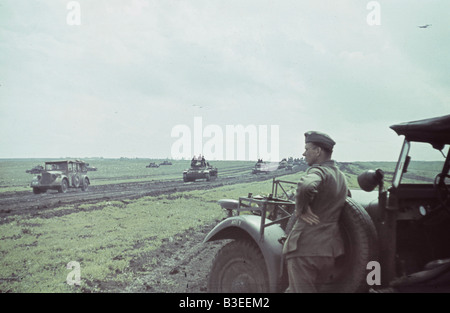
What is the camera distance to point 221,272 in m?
3.90

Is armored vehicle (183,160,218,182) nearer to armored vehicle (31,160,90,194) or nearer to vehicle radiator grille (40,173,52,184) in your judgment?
armored vehicle (31,160,90,194)

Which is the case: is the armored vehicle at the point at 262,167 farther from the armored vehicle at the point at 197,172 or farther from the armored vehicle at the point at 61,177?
the armored vehicle at the point at 61,177

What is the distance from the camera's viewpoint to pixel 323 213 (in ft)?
9.64

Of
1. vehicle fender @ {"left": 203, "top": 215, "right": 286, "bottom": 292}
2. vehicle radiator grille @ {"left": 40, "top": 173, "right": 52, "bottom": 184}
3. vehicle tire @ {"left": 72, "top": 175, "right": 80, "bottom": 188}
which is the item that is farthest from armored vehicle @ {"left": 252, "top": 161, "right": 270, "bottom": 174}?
vehicle fender @ {"left": 203, "top": 215, "right": 286, "bottom": 292}

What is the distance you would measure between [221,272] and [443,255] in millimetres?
2183

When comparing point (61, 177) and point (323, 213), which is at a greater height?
point (323, 213)

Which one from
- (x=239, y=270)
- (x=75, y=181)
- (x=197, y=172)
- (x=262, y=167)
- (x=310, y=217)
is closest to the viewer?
(x=310, y=217)

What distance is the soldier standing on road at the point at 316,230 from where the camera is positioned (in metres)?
2.88

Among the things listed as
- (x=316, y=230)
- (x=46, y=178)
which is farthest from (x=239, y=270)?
(x=46, y=178)

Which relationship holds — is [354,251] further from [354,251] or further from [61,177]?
[61,177]

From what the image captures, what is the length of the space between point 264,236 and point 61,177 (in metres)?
24.0

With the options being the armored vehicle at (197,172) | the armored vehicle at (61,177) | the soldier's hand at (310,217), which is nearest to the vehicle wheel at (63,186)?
the armored vehicle at (61,177)
